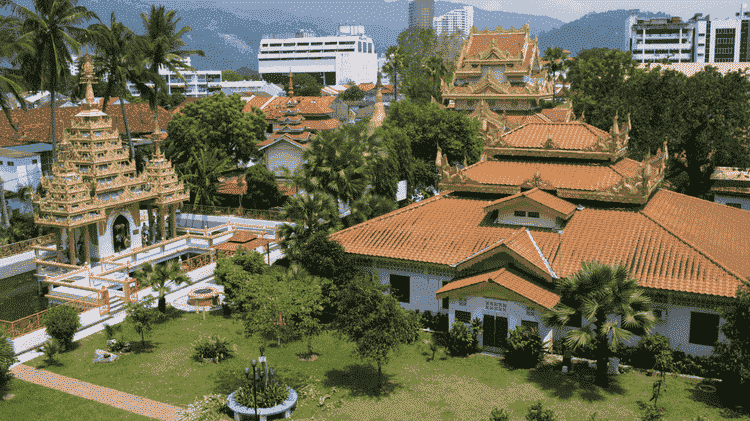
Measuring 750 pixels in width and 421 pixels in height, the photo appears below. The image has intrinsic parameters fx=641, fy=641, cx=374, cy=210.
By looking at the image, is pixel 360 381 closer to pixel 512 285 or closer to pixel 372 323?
pixel 372 323

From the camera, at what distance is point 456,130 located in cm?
5319

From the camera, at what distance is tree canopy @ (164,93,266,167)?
210ft

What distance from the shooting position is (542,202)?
96.3 ft

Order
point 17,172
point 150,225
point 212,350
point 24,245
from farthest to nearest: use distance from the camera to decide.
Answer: point 17,172
point 150,225
point 24,245
point 212,350

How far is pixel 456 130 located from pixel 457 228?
75.7 feet

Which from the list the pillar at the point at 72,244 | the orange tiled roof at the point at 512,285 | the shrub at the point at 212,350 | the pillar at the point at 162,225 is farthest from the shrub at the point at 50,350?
the pillar at the point at 162,225

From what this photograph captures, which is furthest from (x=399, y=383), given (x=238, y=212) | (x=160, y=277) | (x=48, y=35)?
(x=48, y=35)

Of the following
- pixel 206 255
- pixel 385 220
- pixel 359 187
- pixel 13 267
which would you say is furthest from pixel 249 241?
pixel 13 267

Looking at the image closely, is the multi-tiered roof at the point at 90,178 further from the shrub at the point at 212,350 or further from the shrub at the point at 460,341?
the shrub at the point at 460,341

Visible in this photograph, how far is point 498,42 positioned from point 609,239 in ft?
162

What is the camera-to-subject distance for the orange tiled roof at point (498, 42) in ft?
236

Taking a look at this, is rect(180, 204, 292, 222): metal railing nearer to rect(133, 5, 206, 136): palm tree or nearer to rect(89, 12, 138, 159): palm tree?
rect(89, 12, 138, 159): palm tree

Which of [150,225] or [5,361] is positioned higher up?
[150,225]

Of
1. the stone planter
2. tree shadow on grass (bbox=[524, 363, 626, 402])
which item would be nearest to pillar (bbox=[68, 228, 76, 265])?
the stone planter
